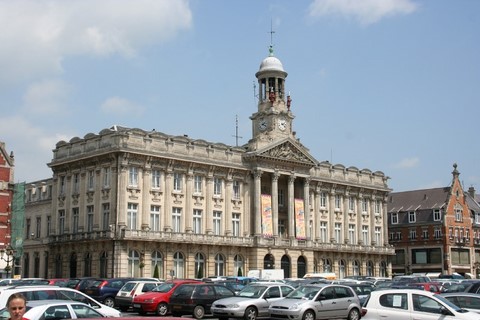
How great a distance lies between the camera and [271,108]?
81.7 m

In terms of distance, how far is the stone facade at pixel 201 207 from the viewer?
6694 centimetres

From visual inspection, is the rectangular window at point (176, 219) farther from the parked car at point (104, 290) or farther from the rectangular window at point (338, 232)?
the parked car at point (104, 290)

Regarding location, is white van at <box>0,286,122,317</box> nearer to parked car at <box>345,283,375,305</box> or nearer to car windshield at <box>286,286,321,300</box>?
car windshield at <box>286,286,321,300</box>

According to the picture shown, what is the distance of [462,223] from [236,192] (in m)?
42.2

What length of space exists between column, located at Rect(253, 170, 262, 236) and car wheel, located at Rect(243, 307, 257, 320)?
4462 cm

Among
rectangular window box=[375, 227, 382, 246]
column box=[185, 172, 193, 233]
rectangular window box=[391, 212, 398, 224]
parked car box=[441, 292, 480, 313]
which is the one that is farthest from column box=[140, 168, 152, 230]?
rectangular window box=[391, 212, 398, 224]

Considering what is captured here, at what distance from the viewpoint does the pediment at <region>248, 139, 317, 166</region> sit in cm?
7725

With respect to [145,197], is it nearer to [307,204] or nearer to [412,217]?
[307,204]

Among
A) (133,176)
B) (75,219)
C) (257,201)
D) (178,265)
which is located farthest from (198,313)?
(257,201)

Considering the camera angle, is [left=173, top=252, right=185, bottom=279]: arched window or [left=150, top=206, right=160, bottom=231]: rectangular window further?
[left=173, top=252, right=185, bottom=279]: arched window

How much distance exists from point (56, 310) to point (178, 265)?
49.7 meters

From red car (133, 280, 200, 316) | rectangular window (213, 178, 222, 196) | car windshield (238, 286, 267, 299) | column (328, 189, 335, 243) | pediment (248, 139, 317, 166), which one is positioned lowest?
red car (133, 280, 200, 316)

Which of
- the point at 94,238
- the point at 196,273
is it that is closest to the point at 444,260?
the point at 196,273

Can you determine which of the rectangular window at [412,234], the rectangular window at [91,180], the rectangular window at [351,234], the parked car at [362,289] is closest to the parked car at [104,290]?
the parked car at [362,289]
